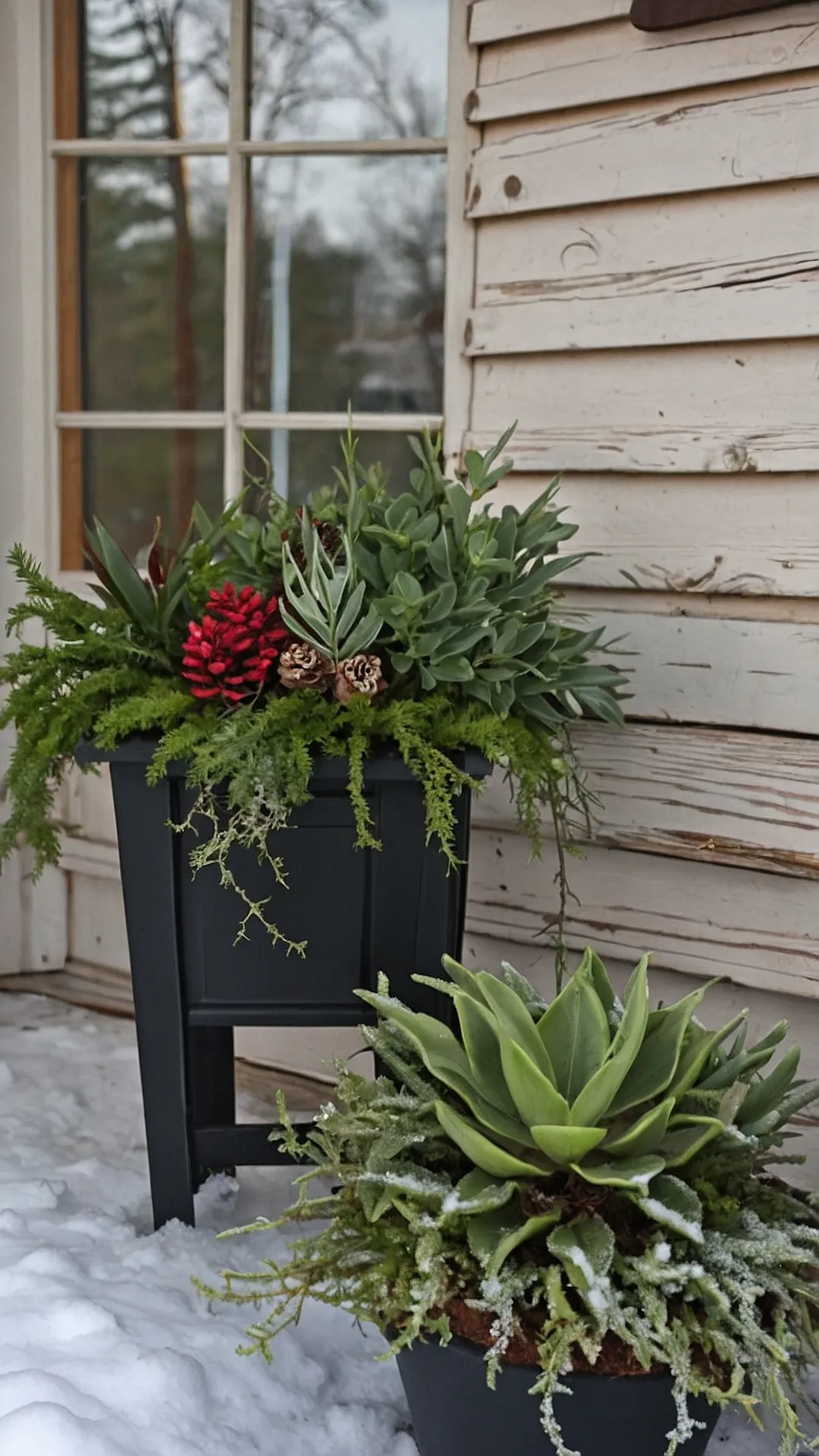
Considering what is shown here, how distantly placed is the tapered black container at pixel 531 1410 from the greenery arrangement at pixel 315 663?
0.52 meters

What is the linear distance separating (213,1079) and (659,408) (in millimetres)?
1139

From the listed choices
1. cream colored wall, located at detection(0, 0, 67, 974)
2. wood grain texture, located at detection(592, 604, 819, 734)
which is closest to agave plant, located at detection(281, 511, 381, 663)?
wood grain texture, located at detection(592, 604, 819, 734)

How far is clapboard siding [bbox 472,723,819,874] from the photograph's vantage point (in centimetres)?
167

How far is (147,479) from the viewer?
2385 mm

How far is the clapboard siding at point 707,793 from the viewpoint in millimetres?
1667

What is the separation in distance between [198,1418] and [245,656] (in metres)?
0.82

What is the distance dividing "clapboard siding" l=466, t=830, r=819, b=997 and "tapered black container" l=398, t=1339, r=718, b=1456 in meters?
→ 0.64

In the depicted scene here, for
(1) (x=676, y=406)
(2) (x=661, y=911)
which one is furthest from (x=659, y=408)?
(2) (x=661, y=911)

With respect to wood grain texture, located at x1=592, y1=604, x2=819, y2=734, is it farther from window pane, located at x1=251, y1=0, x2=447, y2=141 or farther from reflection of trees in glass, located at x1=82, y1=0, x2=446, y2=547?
window pane, located at x1=251, y1=0, x2=447, y2=141

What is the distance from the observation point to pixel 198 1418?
1312 millimetres

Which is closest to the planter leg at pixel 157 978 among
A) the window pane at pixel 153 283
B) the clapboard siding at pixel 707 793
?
the clapboard siding at pixel 707 793

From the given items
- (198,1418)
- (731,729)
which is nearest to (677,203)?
(731,729)

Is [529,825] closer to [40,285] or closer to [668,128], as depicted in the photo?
[668,128]

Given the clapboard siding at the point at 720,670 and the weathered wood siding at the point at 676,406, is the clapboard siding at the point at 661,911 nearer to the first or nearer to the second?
the weathered wood siding at the point at 676,406
